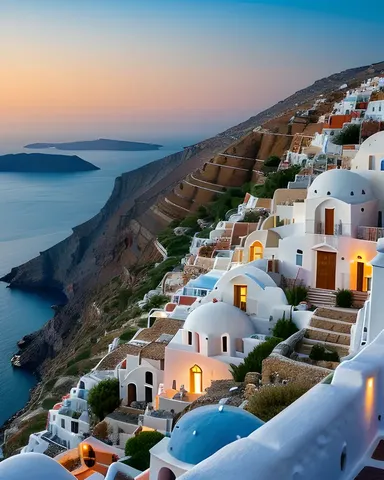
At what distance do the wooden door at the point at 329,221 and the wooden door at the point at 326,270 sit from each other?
46cm

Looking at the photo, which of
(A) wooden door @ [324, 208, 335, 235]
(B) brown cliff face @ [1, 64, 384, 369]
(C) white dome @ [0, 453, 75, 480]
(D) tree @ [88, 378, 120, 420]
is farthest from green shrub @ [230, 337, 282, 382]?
(B) brown cliff face @ [1, 64, 384, 369]

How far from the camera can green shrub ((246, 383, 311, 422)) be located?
24.4ft

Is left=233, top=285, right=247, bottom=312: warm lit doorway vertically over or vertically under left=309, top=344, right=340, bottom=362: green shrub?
over

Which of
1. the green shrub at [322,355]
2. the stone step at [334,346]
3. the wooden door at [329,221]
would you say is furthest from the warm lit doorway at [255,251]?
the green shrub at [322,355]

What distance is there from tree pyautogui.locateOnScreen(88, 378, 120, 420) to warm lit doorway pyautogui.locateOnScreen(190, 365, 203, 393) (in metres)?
1.74

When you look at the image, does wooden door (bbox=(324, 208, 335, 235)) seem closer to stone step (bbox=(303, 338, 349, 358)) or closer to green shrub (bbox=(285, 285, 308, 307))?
green shrub (bbox=(285, 285, 308, 307))

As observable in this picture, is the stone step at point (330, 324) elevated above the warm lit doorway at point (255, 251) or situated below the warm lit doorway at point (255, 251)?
below

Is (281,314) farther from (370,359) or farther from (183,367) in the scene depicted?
(370,359)

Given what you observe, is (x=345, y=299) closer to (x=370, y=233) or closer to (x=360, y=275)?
(x=360, y=275)

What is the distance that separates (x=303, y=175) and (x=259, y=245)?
5501 mm

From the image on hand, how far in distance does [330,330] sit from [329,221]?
2.86m

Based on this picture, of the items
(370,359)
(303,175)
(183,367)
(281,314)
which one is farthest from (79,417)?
(303,175)

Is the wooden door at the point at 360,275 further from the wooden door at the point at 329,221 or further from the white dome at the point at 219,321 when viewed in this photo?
the white dome at the point at 219,321

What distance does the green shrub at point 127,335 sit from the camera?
53.8ft
